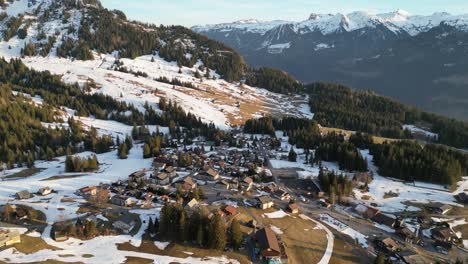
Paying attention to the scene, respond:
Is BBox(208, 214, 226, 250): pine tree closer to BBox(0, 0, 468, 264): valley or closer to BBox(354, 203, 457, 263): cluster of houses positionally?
BBox(0, 0, 468, 264): valley

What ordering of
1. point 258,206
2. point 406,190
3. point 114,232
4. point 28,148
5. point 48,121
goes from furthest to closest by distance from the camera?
point 48,121 < point 28,148 < point 406,190 < point 258,206 < point 114,232

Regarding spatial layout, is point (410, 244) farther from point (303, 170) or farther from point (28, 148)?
point (28, 148)

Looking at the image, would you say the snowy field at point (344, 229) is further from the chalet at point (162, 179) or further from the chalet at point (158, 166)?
the chalet at point (158, 166)

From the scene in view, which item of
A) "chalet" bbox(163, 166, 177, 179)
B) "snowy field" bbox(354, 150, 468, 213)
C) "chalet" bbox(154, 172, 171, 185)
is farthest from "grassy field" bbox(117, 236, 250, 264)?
"snowy field" bbox(354, 150, 468, 213)

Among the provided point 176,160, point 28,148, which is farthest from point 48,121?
point 176,160

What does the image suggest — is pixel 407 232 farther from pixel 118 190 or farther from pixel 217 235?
pixel 118 190
